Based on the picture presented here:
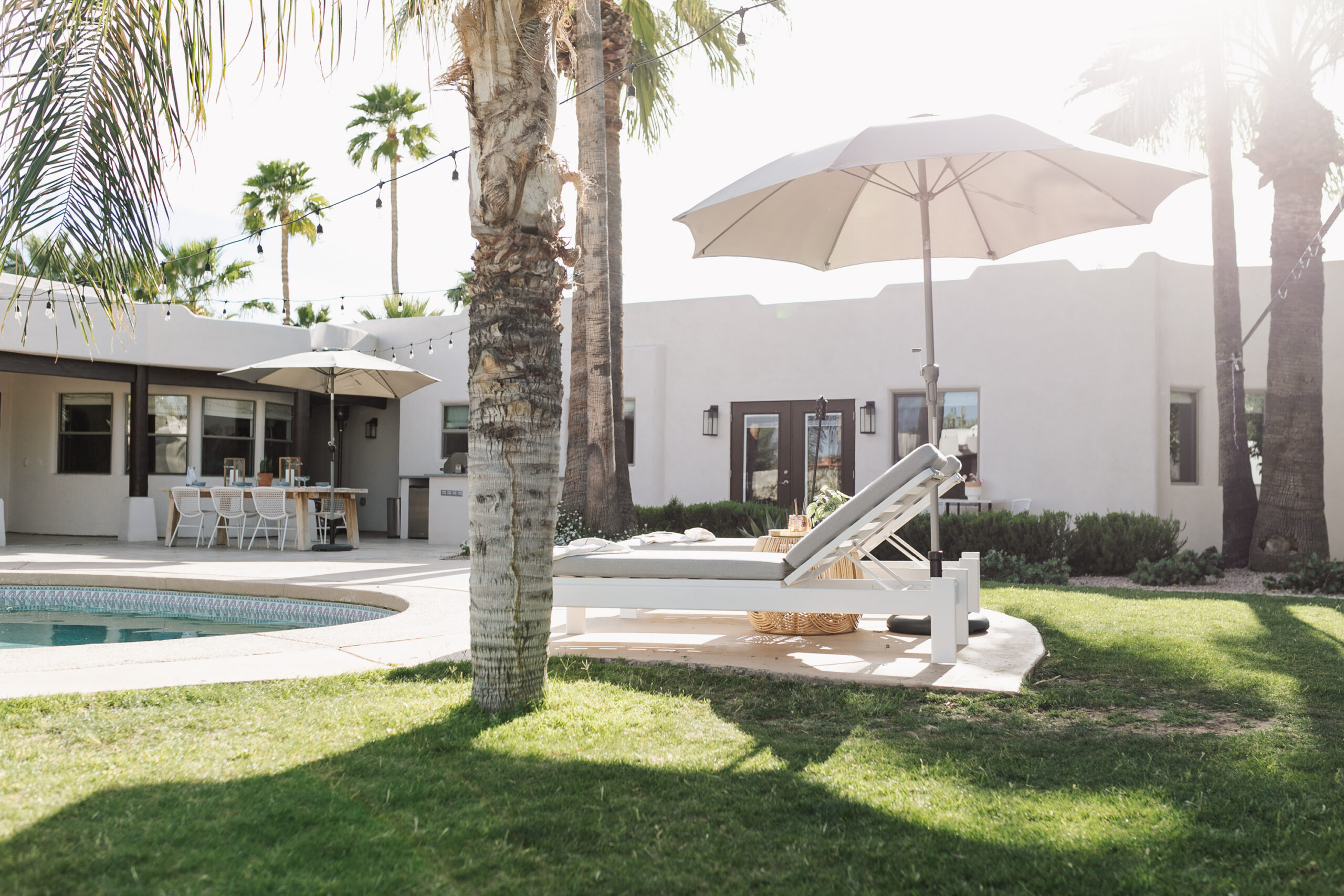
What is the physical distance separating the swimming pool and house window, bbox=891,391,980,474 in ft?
25.3

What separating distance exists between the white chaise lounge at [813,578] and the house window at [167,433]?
12.4 meters

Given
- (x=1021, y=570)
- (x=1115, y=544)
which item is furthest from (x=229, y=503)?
(x=1115, y=544)

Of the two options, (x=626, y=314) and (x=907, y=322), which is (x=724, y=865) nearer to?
(x=907, y=322)

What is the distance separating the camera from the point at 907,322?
12.7 meters

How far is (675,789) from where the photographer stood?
9.20 feet

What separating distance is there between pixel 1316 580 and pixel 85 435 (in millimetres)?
16586

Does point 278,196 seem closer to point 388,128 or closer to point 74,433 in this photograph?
point 388,128

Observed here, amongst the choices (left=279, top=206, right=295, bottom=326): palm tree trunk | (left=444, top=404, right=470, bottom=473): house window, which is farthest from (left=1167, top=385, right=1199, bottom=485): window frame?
(left=279, top=206, right=295, bottom=326): palm tree trunk

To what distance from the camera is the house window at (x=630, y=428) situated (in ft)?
47.3

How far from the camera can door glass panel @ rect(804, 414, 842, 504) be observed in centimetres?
1306

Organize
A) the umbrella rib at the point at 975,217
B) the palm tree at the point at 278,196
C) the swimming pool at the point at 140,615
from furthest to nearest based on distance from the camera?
the palm tree at the point at 278,196, the swimming pool at the point at 140,615, the umbrella rib at the point at 975,217

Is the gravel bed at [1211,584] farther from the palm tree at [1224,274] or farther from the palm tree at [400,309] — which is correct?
the palm tree at [400,309]

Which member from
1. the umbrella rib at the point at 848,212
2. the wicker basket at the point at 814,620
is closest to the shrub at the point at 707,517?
the umbrella rib at the point at 848,212

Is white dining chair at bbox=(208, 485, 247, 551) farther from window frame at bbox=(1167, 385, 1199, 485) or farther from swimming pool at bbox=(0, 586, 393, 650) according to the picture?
window frame at bbox=(1167, 385, 1199, 485)
